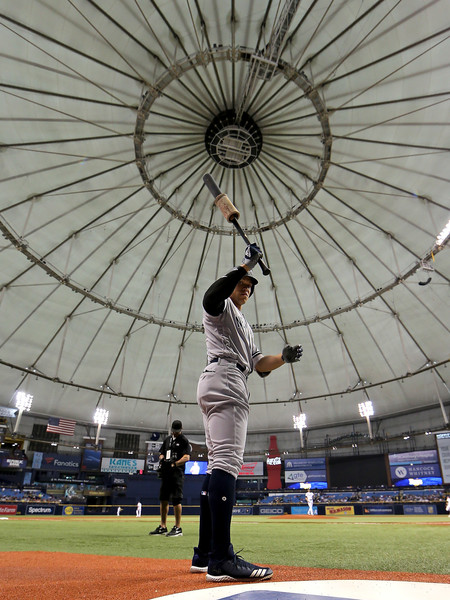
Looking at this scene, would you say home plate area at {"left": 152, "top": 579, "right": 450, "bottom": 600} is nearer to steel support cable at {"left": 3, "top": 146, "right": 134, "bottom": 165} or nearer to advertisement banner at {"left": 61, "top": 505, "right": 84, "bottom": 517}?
steel support cable at {"left": 3, "top": 146, "right": 134, "bottom": 165}

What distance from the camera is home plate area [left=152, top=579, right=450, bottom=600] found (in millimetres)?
1622

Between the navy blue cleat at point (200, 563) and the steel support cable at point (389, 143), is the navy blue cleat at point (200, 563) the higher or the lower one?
the lower one

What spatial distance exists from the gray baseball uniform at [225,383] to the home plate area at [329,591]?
32.1 inches

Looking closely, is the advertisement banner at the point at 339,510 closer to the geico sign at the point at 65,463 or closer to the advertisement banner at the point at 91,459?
the advertisement banner at the point at 91,459

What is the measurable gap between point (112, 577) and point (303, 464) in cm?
4004

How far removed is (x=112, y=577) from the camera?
97.3 inches

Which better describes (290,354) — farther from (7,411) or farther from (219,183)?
(7,411)

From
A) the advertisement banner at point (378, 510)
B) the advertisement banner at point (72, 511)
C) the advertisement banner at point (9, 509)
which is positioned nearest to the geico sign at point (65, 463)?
the advertisement banner at point (72, 511)

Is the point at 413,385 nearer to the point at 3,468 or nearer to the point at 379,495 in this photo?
the point at 379,495

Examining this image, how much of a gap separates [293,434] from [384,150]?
3092cm

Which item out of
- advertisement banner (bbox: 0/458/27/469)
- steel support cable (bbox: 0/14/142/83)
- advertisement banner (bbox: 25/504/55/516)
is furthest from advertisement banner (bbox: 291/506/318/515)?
steel support cable (bbox: 0/14/142/83)

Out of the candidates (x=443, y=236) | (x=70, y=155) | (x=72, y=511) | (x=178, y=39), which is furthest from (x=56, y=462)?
(x=443, y=236)

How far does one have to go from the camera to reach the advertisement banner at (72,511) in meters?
28.2

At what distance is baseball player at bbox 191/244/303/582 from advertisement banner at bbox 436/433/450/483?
111 feet
